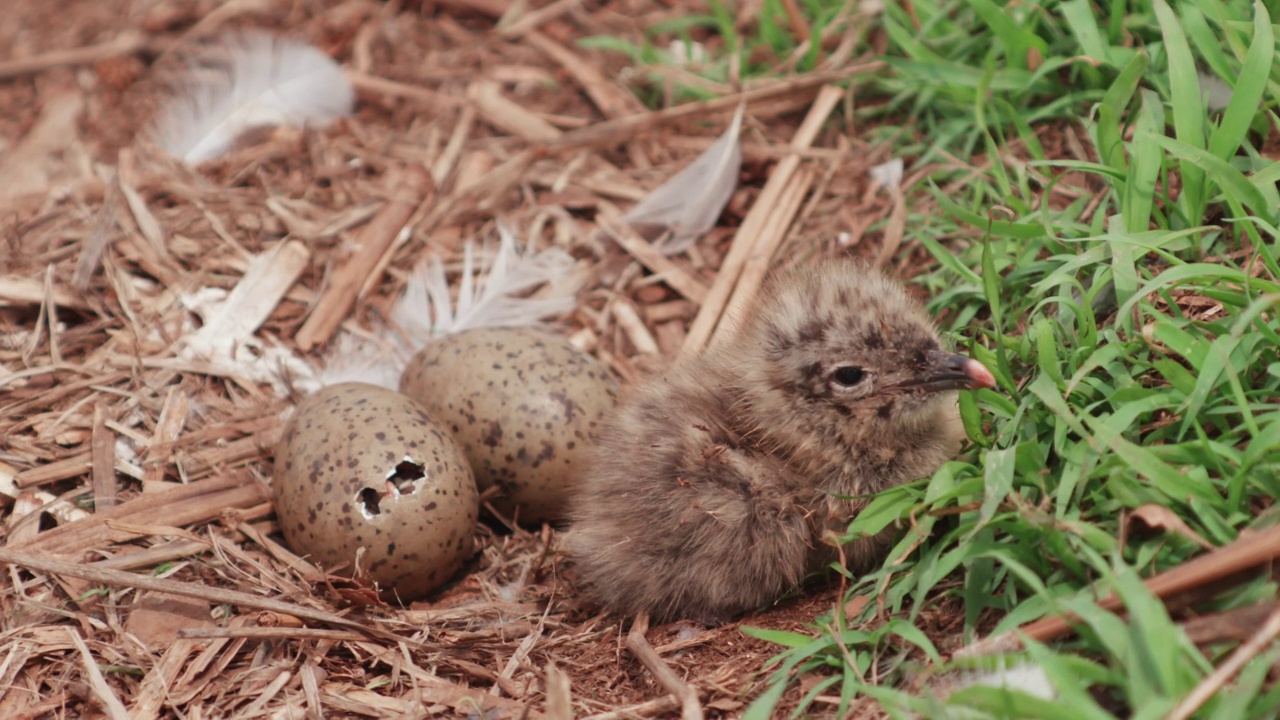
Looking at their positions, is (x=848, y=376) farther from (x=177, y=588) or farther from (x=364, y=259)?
(x=364, y=259)

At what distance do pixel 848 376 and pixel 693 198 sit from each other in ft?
5.69

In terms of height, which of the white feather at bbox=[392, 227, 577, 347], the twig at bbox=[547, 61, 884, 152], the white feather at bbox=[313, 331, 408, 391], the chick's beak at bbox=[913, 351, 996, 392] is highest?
the twig at bbox=[547, 61, 884, 152]

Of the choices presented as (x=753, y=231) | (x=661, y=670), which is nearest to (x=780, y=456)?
(x=661, y=670)

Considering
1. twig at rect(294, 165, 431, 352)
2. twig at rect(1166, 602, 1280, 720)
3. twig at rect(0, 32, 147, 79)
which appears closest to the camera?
twig at rect(1166, 602, 1280, 720)

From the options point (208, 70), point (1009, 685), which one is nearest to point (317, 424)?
point (1009, 685)

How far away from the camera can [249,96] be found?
5691 millimetres

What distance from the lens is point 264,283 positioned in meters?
4.67

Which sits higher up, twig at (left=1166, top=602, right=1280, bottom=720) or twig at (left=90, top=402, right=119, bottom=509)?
twig at (left=1166, top=602, right=1280, bottom=720)

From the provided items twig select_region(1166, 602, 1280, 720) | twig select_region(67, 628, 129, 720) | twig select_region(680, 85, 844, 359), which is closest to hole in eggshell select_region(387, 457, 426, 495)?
twig select_region(67, 628, 129, 720)

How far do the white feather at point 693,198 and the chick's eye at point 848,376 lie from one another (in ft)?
5.37

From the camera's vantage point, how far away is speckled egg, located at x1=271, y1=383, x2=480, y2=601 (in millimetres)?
3475

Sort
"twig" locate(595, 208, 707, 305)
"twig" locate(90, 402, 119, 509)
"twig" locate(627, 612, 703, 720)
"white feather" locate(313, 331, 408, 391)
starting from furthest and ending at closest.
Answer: "twig" locate(595, 208, 707, 305) < "white feather" locate(313, 331, 408, 391) < "twig" locate(90, 402, 119, 509) < "twig" locate(627, 612, 703, 720)

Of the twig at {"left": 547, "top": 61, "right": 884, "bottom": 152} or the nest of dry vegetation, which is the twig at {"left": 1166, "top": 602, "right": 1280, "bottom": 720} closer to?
the nest of dry vegetation

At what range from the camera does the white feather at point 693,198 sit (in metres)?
4.83
